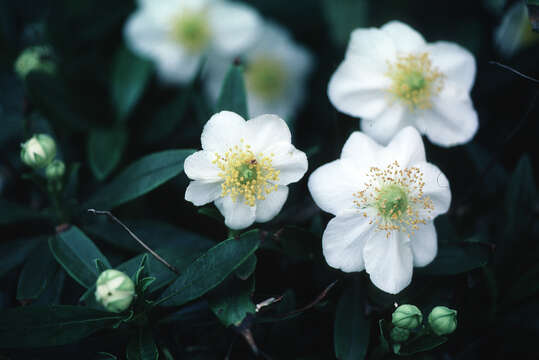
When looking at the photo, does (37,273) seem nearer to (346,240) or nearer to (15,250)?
(15,250)

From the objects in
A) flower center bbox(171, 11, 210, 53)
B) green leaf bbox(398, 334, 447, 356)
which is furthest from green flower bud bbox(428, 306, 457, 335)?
flower center bbox(171, 11, 210, 53)

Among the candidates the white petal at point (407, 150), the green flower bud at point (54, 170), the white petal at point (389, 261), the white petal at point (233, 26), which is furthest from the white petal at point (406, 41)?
the green flower bud at point (54, 170)

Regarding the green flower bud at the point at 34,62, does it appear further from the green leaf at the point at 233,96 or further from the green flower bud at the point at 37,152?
the green leaf at the point at 233,96

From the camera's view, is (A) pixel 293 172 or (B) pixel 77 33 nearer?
(A) pixel 293 172

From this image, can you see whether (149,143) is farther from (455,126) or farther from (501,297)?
(501,297)

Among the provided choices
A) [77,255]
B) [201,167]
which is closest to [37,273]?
[77,255]

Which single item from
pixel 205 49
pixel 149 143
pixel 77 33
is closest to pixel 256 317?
pixel 149 143
